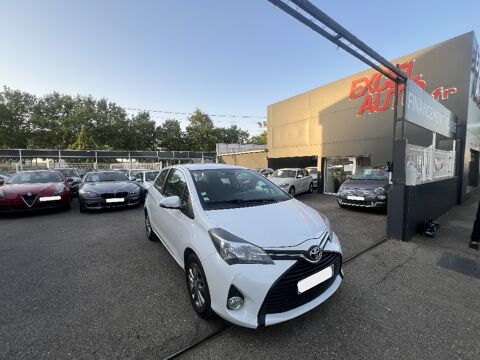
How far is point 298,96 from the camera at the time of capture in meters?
14.6

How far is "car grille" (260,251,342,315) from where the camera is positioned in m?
1.92

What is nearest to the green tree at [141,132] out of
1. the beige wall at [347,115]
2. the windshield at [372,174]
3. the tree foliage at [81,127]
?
the tree foliage at [81,127]

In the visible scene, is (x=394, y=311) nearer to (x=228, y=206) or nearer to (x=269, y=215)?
(x=269, y=215)

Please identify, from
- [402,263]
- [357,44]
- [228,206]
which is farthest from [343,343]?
[357,44]

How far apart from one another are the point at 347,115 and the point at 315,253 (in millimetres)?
11958

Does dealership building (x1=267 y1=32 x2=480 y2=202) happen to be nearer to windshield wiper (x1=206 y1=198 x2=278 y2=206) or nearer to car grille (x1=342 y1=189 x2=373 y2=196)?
car grille (x1=342 y1=189 x2=373 y2=196)

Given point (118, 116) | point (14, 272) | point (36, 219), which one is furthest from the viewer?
point (118, 116)

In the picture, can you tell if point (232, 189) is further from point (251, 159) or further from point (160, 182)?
point (251, 159)

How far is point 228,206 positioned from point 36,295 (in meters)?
2.54

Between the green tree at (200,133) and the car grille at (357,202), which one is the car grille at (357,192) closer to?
the car grille at (357,202)

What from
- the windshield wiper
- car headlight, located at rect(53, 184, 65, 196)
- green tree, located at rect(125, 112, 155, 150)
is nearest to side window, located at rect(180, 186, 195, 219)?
the windshield wiper

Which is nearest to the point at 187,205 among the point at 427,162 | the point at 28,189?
the point at 427,162

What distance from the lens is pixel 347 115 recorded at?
40.1 ft

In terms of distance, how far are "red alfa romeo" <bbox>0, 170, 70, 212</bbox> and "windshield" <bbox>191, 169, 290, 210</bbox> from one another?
6140 millimetres
